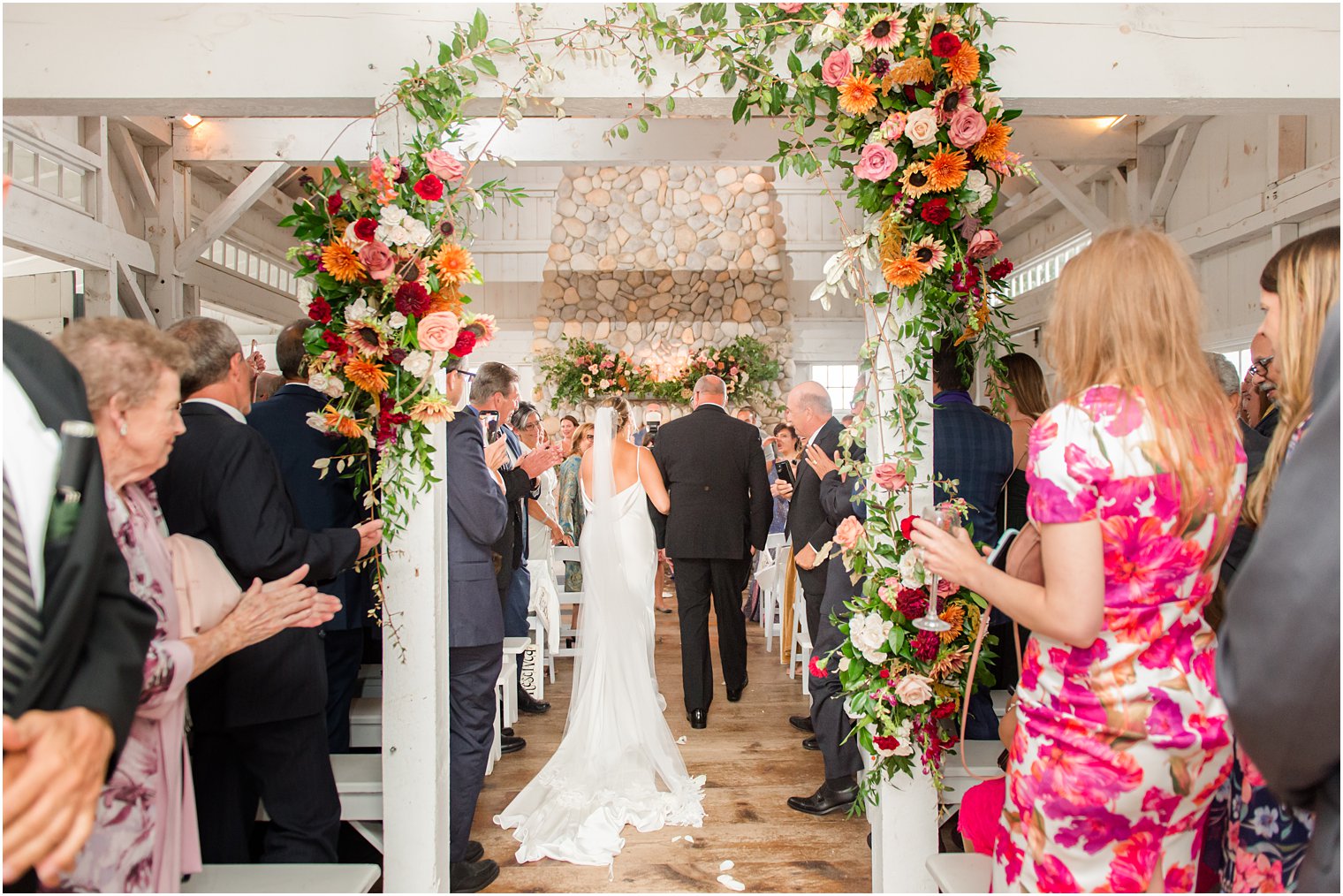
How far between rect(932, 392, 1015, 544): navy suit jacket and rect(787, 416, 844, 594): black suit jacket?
3.63 feet

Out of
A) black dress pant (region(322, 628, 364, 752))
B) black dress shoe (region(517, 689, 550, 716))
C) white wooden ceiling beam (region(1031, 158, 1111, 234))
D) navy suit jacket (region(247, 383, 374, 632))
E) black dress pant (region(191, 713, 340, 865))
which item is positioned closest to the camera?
black dress pant (region(191, 713, 340, 865))

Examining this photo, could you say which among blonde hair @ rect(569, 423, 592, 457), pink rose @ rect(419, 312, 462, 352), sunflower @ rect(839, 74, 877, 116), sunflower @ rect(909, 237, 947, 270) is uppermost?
sunflower @ rect(839, 74, 877, 116)

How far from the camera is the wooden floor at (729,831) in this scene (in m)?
2.92

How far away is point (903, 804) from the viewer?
255 centimetres

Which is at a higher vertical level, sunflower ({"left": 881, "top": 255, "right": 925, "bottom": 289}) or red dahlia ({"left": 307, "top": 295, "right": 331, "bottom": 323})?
sunflower ({"left": 881, "top": 255, "right": 925, "bottom": 289})

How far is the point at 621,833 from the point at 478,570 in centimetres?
115

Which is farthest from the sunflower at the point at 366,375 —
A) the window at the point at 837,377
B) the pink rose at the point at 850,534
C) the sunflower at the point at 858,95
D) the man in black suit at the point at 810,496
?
the window at the point at 837,377

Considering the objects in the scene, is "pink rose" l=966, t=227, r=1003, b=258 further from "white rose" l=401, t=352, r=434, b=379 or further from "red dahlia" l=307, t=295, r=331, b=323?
A: "red dahlia" l=307, t=295, r=331, b=323

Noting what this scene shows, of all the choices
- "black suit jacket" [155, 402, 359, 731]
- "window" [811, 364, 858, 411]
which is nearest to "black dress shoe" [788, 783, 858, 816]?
"black suit jacket" [155, 402, 359, 731]

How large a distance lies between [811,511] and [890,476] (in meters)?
1.82

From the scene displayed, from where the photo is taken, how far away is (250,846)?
228 centimetres

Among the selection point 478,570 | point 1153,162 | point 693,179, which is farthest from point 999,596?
point 693,179

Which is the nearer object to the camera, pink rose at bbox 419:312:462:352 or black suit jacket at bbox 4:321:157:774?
black suit jacket at bbox 4:321:157:774

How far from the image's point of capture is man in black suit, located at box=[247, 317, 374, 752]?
2.79 meters
